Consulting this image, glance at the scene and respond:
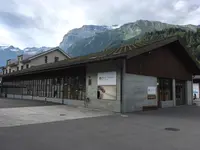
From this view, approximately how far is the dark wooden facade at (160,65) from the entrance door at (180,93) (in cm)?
64

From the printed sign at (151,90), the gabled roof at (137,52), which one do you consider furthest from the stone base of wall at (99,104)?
the printed sign at (151,90)

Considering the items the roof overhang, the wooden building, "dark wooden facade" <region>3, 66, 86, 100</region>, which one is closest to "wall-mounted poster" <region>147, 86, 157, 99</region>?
the wooden building

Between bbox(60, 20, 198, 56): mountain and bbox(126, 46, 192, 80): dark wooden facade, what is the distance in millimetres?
46190

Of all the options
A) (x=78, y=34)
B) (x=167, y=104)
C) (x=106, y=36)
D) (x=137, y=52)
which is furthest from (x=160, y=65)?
(x=78, y=34)

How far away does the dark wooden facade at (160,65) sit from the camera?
15.1 meters

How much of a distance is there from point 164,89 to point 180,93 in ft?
11.8

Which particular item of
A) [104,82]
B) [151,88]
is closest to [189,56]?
[151,88]

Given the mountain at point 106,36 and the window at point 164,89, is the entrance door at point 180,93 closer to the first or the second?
the window at point 164,89

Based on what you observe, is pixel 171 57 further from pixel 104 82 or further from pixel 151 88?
pixel 104 82

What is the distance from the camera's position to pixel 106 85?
1516 cm

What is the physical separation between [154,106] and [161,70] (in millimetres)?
3107

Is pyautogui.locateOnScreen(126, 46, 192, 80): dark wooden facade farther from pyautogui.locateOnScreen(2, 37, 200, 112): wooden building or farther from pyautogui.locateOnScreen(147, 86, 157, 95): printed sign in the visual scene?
pyautogui.locateOnScreen(147, 86, 157, 95): printed sign

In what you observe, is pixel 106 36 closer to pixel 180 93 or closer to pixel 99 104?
pixel 180 93

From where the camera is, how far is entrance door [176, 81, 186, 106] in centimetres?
2031
